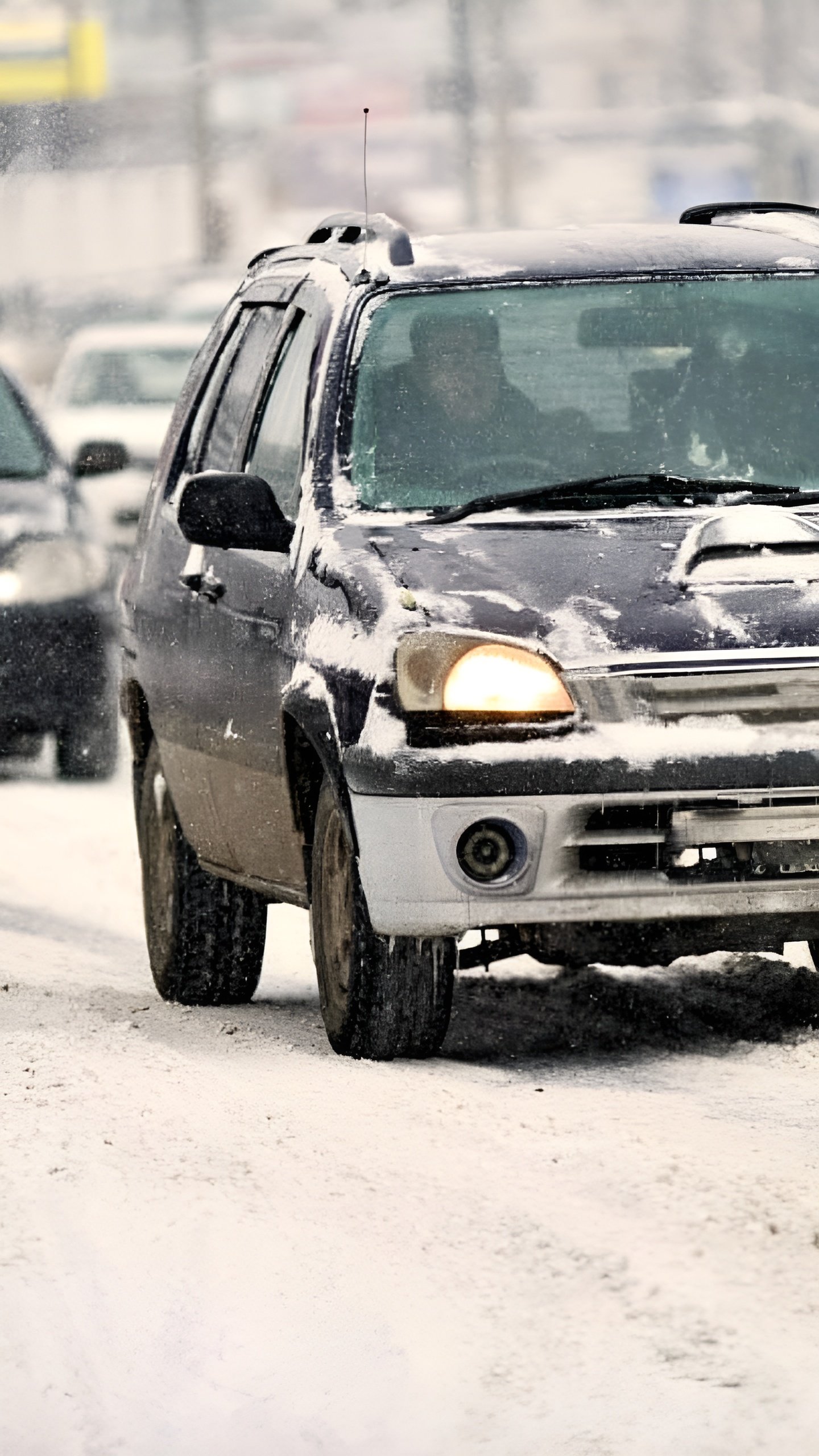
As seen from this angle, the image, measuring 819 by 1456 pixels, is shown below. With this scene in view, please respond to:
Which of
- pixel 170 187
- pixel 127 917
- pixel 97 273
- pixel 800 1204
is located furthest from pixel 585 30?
pixel 800 1204

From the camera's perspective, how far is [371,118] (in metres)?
64.5

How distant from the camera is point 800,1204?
5066mm

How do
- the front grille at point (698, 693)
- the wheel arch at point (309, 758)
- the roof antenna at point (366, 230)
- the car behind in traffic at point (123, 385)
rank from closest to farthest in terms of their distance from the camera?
the front grille at point (698, 693) → the wheel arch at point (309, 758) → the roof antenna at point (366, 230) → the car behind in traffic at point (123, 385)

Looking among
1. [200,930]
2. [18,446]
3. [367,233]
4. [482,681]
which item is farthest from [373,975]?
[18,446]

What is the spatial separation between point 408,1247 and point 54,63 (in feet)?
207

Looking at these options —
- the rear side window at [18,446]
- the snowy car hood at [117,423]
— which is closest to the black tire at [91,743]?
the rear side window at [18,446]

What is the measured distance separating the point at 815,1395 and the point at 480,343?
10.7 ft

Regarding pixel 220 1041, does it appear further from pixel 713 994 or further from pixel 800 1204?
pixel 800 1204

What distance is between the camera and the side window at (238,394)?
765cm

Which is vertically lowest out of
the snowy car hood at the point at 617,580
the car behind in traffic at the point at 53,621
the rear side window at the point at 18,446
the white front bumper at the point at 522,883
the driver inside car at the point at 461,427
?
the car behind in traffic at the point at 53,621

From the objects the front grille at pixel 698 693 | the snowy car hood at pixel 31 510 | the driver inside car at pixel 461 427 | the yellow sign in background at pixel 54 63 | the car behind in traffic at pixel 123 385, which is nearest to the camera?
the front grille at pixel 698 693

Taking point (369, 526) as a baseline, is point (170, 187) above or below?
below

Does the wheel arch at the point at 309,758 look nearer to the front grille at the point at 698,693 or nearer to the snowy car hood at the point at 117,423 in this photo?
the front grille at the point at 698,693

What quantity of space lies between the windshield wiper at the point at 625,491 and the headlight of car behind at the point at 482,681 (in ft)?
2.11
